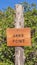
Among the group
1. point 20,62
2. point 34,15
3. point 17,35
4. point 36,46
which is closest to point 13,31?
point 17,35

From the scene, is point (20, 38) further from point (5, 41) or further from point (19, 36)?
point (5, 41)

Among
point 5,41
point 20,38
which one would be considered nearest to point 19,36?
point 20,38

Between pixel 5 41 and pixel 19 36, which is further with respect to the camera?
pixel 5 41

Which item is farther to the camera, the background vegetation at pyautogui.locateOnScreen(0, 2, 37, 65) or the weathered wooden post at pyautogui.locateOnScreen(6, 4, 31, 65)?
the background vegetation at pyautogui.locateOnScreen(0, 2, 37, 65)

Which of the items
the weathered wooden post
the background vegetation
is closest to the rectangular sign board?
the weathered wooden post

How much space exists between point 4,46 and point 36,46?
97 centimetres

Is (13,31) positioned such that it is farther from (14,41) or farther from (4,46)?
(4,46)

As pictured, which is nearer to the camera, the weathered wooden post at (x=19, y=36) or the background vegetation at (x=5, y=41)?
the weathered wooden post at (x=19, y=36)

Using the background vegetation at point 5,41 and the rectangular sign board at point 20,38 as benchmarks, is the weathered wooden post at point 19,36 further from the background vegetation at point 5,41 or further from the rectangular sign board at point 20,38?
the background vegetation at point 5,41

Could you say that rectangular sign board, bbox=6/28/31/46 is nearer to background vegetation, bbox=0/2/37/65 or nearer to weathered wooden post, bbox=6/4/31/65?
weathered wooden post, bbox=6/4/31/65

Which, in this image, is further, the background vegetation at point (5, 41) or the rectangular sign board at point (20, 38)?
the background vegetation at point (5, 41)

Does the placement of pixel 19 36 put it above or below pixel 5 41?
above

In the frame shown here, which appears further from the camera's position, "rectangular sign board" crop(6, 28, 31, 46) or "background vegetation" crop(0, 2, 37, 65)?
"background vegetation" crop(0, 2, 37, 65)

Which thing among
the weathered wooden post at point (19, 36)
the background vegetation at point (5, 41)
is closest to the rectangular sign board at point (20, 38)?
the weathered wooden post at point (19, 36)
